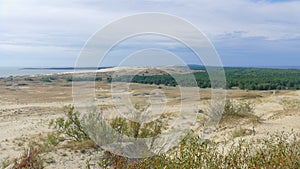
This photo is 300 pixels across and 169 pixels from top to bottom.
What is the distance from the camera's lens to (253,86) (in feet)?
147

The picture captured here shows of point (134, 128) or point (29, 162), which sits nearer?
point (29, 162)

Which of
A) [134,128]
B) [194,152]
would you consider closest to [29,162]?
[134,128]

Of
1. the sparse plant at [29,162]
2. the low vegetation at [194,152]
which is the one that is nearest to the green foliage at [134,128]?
the low vegetation at [194,152]

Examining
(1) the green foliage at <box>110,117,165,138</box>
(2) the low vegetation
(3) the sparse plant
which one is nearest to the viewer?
(2) the low vegetation

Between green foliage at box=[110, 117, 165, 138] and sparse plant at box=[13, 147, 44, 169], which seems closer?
sparse plant at box=[13, 147, 44, 169]

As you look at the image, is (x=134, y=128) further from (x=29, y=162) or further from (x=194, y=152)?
(x=194, y=152)

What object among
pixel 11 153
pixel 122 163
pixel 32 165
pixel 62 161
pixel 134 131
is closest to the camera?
pixel 122 163

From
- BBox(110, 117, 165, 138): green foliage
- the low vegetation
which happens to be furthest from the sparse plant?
BBox(110, 117, 165, 138): green foliage

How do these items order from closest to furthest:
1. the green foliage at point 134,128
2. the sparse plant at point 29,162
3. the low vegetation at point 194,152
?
the low vegetation at point 194,152, the sparse plant at point 29,162, the green foliage at point 134,128

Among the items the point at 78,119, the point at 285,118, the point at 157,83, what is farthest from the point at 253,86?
the point at 78,119

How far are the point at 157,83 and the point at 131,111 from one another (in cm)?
4036

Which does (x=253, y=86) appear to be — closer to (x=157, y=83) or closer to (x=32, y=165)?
(x=157, y=83)

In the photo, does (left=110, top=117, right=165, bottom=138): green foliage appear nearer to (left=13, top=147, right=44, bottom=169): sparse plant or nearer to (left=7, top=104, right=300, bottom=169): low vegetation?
(left=7, top=104, right=300, bottom=169): low vegetation

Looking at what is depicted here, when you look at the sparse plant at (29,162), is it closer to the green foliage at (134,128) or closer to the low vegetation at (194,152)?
the low vegetation at (194,152)
